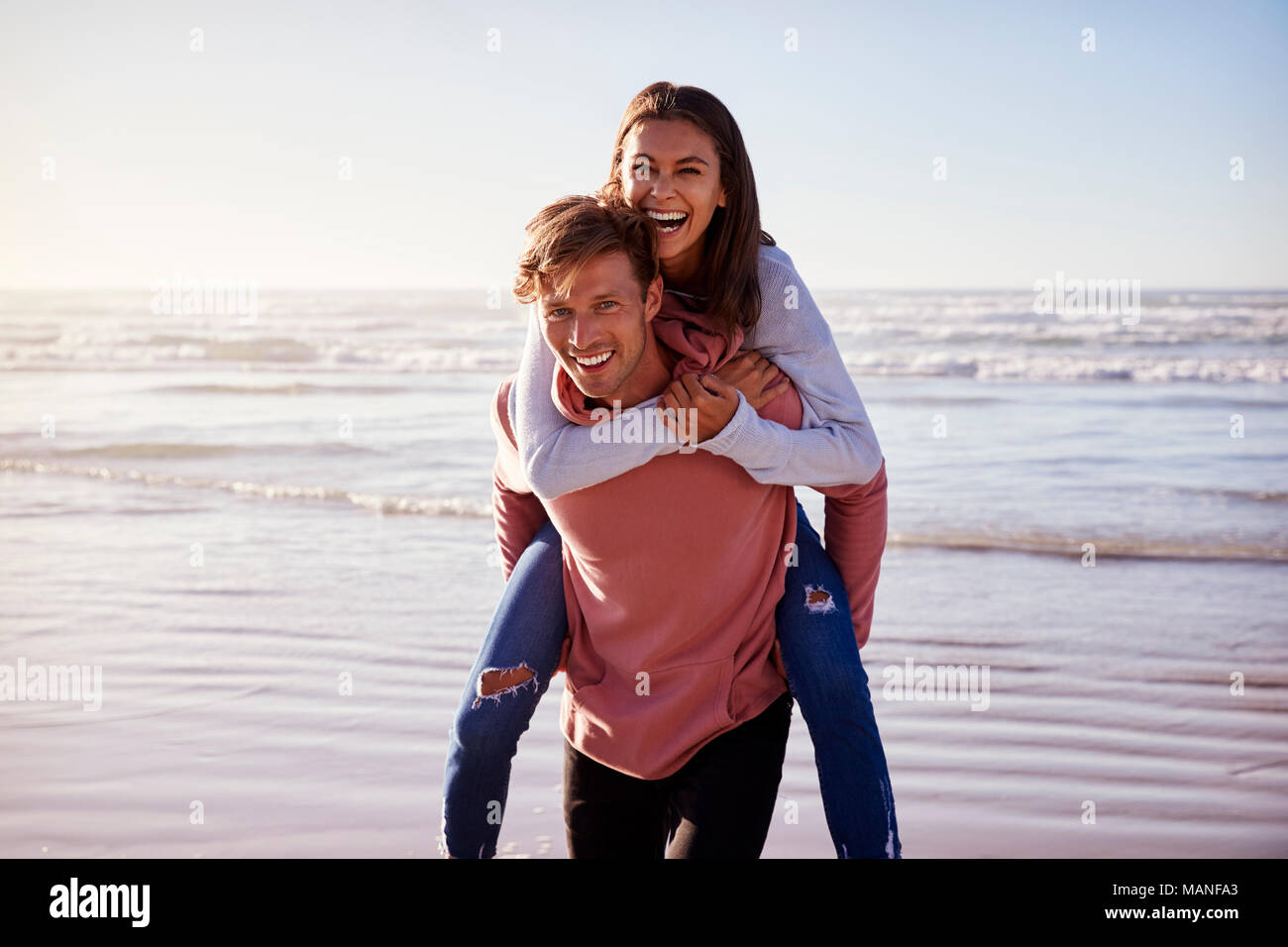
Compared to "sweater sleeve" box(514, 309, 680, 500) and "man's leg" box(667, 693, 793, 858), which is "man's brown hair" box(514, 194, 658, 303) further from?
"man's leg" box(667, 693, 793, 858)

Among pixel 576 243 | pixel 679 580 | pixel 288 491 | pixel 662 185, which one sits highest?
pixel 662 185

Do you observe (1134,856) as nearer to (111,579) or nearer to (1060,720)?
(1060,720)

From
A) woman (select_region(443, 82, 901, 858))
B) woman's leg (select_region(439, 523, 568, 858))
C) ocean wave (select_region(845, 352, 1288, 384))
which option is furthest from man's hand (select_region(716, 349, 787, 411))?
ocean wave (select_region(845, 352, 1288, 384))

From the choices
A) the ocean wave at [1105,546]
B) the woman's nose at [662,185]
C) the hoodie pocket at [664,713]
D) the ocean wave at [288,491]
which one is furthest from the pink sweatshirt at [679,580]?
the ocean wave at [288,491]

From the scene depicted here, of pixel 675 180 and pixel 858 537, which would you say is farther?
pixel 858 537

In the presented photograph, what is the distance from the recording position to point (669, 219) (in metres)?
2.60

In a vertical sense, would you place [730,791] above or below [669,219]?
below

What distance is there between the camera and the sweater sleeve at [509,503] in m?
2.75

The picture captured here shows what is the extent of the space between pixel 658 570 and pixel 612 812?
23.9 inches

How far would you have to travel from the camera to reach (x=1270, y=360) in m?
17.1

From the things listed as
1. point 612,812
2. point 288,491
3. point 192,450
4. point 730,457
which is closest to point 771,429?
point 730,457

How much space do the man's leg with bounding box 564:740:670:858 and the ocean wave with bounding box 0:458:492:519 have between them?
5.62 meters

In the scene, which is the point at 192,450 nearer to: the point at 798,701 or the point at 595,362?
the point at 595,362

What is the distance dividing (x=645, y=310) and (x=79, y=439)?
10.4m
